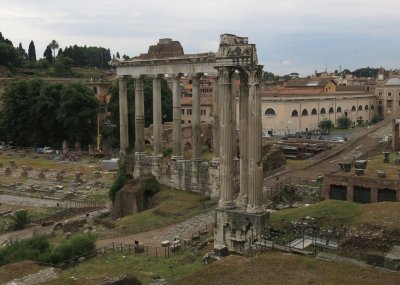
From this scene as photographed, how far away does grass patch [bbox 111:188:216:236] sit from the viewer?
28328mm

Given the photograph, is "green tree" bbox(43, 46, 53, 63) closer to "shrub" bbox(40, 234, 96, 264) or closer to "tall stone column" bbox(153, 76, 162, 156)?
"tall stone column" bbox(153, 76, 162, 156)

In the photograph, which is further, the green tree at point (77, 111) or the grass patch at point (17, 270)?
the green tree at point (77, 111)

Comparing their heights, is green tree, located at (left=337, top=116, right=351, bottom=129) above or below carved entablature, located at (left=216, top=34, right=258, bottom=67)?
below

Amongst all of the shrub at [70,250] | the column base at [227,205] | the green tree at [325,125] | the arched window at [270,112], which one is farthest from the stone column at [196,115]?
the green tree at [325,125]

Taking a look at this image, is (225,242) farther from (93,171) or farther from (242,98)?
(93,171)

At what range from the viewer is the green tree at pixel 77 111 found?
66.8 metres

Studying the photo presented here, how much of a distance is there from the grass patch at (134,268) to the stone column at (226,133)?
305 centimetres

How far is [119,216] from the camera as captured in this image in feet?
112

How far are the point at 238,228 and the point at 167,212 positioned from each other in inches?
365

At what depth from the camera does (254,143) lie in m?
20.7

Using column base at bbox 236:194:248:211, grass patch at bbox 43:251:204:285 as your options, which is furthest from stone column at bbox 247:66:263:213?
grass patch at bbox 43:251:204:285

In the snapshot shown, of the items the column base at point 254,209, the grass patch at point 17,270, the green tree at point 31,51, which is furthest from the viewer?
the green tree at point 31,51

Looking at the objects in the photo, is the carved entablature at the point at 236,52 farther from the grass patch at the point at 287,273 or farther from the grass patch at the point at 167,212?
the grass patch at the point at 167,212

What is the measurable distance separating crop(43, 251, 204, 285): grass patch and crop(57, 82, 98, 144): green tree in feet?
151
